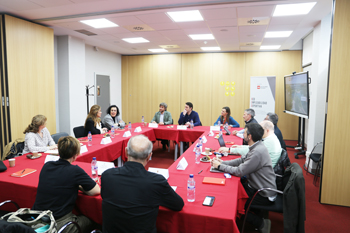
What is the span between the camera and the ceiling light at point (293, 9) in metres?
4.10

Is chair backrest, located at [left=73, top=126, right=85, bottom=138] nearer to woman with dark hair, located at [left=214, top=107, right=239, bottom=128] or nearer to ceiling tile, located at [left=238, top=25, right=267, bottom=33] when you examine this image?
woman with dark hair, located at [left=214, top=107, right=239, bottom=128]

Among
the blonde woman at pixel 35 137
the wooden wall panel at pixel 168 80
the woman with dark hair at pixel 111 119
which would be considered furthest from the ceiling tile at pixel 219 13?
the wooden wall panel at pixel 168 80

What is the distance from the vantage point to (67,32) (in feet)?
20.6

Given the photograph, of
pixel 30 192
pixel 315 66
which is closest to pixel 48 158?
pixel 30 192

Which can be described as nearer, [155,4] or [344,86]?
[344,86]

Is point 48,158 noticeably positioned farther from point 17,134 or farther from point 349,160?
point 349,160

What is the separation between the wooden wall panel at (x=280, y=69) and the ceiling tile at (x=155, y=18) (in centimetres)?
455

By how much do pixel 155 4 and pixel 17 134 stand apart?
151 inches

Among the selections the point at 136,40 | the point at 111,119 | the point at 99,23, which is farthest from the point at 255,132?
the point at 136,40

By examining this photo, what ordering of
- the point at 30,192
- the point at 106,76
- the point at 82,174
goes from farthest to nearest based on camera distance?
the point at 106,76
the point at 30,192
the point at 82,174

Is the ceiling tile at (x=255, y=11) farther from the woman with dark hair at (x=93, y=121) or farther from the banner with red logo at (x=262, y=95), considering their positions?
the banner with red logo at (x=262, y=95)

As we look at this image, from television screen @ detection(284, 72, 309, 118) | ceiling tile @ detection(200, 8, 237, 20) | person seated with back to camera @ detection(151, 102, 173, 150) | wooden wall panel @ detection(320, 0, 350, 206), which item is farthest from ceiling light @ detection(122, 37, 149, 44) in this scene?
wooden wall panel @ detection(320, 0, 350, 206)

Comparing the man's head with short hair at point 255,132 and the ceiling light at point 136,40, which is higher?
the ceiling light at point 136,40

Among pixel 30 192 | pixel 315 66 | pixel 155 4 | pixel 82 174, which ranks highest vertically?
pixel 155 4
